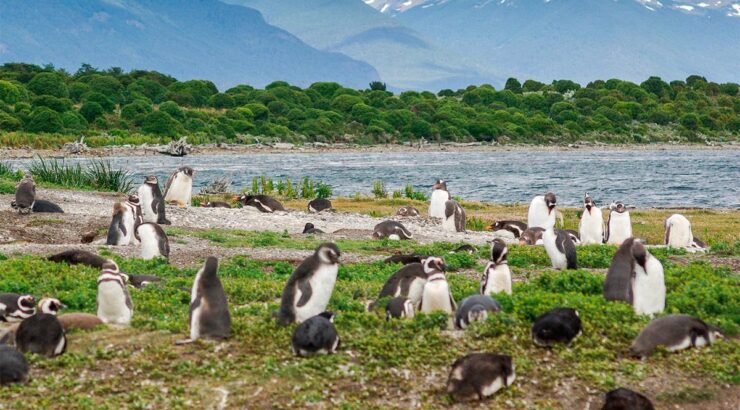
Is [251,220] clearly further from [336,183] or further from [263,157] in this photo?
[263,157]

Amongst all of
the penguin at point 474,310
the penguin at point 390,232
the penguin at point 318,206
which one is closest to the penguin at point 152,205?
the penguin at point 390,232

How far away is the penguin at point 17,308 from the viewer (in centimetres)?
1135

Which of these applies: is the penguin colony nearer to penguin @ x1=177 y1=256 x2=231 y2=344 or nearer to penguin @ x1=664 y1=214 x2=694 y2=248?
penguin @ x1=177 y1=256 x2=231 y2=344

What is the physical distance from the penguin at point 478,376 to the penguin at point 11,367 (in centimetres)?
377

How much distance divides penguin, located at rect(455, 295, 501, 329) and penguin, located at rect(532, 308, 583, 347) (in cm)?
62

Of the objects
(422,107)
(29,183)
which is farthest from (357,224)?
(422,107)

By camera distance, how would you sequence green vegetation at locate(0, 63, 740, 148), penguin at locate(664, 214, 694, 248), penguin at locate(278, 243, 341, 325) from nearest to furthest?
penguin at locate(278, 243, 341, 325) → penguin at locate(664, 214, 694, 248) → green vegetation at locate(0, 63, 740, 148)

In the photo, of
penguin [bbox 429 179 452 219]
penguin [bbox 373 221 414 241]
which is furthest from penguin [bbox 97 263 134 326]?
penguin [bbox 429 179 452 219]

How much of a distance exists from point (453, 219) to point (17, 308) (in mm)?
16195

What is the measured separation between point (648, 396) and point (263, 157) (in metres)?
76.4

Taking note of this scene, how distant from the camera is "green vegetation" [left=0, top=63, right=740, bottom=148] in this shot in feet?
290

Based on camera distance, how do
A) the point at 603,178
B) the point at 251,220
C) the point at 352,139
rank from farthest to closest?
the point at 352,139 < the point at 603,178 < the point at 251,220

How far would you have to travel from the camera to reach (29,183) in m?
23.5

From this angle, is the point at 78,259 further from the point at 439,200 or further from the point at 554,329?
the point at 439,200
